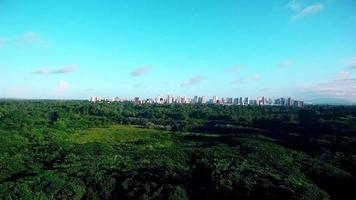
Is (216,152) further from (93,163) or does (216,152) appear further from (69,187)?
(69,187)

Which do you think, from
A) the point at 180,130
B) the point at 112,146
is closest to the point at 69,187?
the point at 112,146

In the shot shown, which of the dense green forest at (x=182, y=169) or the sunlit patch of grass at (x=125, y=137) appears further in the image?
the sunlit patch of grass at (x=125, y=137)

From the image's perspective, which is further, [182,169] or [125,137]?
[125,137]

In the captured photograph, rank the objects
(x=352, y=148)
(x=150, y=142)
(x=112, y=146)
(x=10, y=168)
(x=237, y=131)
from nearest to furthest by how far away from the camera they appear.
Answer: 1. (x=10, y=168)
2. (x=352, y=148)
3. (x=112, y=146)
4. (x=150, y=142)
5. (x=237, y=131)

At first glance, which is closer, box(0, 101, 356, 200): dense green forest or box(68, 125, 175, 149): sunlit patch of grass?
box(0, 101, 356, 200): dense green forest

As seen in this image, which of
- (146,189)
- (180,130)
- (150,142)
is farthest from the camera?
(180,130)

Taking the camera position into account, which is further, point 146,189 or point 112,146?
point 112,146

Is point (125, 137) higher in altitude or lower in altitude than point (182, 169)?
lower
